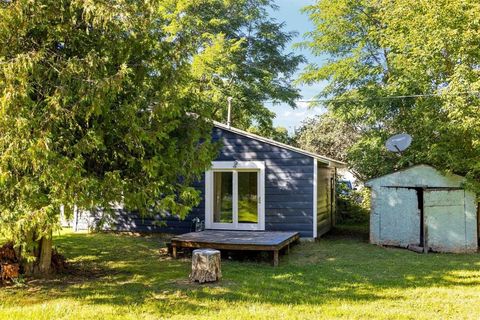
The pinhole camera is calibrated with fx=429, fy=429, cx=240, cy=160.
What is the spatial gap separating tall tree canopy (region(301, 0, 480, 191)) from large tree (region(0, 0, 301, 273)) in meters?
5.96

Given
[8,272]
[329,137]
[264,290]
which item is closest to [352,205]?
[329,137]

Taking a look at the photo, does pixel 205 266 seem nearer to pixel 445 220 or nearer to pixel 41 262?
pixel 41 262

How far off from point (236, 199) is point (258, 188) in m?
0.62

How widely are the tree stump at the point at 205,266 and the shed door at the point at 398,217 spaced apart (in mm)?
5220

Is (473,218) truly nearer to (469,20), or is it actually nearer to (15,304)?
(469,20)

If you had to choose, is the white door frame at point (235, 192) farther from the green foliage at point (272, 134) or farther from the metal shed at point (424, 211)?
the green foliage at point (272, 134)

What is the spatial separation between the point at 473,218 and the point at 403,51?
5013mm

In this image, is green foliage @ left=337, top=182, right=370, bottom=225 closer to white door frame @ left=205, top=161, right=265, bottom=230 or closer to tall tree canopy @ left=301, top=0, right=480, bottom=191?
tall tree canopy @ left=301, top=0, right=480, bottom=191

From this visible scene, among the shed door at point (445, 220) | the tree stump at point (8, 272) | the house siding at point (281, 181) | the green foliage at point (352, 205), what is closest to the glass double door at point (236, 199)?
the house siding at point (281, 181)

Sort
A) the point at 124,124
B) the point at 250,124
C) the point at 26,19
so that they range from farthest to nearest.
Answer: the point at 250,124
the point at 124,124
the point at 26,19

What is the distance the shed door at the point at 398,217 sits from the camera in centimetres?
970

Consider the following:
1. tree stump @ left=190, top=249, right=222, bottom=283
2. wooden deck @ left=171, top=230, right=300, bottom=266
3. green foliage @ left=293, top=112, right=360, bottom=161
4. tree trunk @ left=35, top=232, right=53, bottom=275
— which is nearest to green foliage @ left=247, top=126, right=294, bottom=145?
green foliage @ left=293, top=112, right=360, bottom=161

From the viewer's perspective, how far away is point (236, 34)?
2028 centimetres

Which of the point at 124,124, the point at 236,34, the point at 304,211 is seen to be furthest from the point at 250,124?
the point at 124,124
